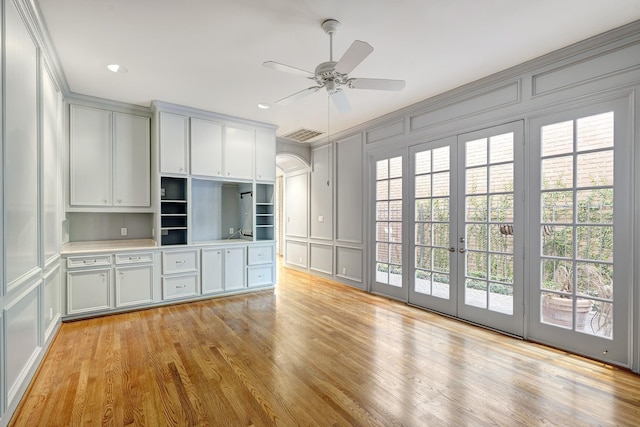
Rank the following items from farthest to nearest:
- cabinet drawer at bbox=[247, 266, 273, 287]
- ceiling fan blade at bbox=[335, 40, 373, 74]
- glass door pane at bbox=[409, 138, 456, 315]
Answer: cabinet drawer at bbox=[247, 266, 273, 287]
glass door pane at bbox=[409, 138, 456, 315]
ceiling fan blade at bbox=[335, 40, 373, 74]

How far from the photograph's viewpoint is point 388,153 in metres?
4.96

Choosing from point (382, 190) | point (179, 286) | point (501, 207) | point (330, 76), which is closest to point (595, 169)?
point (501, 207)

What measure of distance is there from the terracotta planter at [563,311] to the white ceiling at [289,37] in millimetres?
2429

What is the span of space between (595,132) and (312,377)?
3.32 metres

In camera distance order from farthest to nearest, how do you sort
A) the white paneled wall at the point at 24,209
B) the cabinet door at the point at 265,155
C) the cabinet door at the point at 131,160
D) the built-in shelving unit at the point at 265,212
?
the built-in shelving unit at the point at 265,212 → the cabinet door at the point at 265,155 → the cabinet door at the point at 131,160 → the white paneled wall at the point at 24,209

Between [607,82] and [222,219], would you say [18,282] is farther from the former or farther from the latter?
[607,82]

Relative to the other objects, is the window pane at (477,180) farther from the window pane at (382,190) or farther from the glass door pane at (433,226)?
the window pane at (382,190)

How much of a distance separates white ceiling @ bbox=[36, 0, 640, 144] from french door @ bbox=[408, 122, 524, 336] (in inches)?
33.2

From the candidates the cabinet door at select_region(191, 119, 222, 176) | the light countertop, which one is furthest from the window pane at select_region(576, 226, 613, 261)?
the light countertop

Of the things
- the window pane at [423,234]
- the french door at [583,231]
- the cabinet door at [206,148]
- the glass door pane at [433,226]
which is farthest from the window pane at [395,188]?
the cabinet door at [206,148]

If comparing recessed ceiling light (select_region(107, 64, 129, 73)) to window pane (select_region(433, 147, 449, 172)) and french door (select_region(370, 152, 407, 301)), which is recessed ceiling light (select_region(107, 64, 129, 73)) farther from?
window pane (select_region(433, 147, 449, 172))

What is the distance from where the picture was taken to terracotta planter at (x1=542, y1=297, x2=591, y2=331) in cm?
293

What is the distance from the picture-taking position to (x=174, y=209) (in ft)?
15.9

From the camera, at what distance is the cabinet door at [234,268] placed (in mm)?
5066
